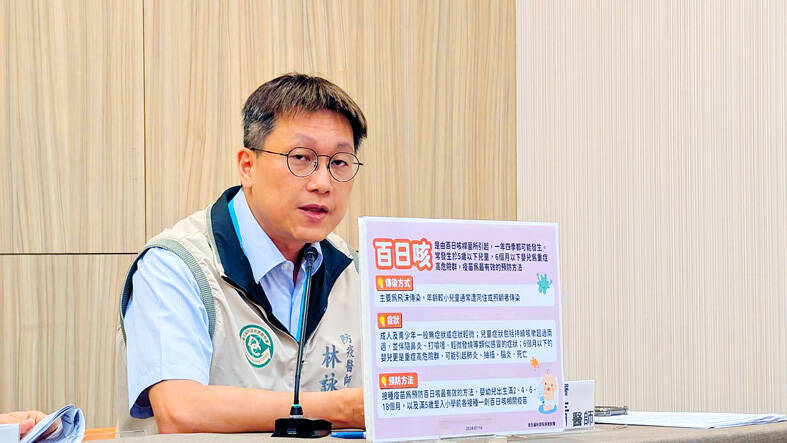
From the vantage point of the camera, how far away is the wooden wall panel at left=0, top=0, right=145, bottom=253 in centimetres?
227

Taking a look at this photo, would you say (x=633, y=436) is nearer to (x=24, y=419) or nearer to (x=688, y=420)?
(x=688, y=420)

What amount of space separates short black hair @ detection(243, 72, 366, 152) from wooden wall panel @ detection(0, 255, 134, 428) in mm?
725

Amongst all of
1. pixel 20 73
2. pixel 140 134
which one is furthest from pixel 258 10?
pixel 20 73

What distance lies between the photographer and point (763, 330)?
2471mm

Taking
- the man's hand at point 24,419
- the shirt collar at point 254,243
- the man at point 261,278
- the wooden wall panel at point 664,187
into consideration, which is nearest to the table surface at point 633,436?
the man's hand at point 24,419

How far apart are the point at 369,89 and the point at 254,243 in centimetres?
120

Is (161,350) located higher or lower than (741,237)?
lower

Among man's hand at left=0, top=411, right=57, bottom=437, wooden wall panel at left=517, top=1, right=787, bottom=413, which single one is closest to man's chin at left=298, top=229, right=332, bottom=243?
man's hand at left=0, top=411, right=57, bottom=437

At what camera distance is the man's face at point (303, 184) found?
5.87 ft

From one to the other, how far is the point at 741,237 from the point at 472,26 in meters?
1.09

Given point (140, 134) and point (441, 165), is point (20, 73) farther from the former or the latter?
point (441, 165)

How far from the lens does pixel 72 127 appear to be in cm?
236

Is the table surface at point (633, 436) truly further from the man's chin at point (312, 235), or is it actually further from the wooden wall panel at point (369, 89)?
the wooden wall panel at point (369, 89)

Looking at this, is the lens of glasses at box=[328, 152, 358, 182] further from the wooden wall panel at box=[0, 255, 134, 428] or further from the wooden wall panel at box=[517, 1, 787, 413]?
the wooden wall panel at box=[517, 1, 787, 413]
